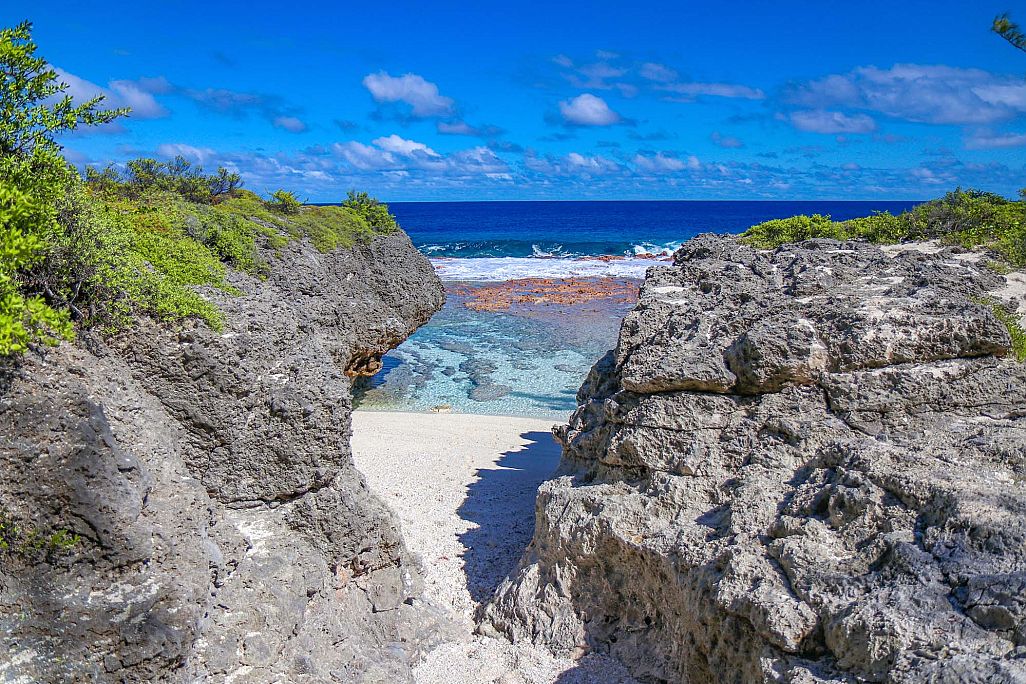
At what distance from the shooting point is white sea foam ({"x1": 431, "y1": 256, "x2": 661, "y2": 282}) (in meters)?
52.0

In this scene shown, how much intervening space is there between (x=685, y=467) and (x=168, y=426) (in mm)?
5517

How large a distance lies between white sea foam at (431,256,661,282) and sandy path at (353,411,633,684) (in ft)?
110

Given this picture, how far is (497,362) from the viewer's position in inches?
1050

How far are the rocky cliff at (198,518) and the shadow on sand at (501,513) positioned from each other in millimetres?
1502

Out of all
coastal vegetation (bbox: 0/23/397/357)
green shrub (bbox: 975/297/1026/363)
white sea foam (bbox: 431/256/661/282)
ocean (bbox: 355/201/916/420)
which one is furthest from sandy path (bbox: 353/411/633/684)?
white sea foam (bbox: 431/256/661/282)

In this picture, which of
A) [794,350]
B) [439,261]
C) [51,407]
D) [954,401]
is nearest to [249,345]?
[51,407]

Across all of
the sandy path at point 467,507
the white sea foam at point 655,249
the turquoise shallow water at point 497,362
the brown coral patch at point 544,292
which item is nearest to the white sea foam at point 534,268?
the brown coral patch at point 544,292

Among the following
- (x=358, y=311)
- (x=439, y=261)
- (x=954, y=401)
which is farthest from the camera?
(x=439, y=261)

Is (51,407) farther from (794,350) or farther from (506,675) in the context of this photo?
(794,350)

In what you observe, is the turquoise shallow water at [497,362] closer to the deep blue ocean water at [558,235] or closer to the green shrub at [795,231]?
the green shrub at [795,231]

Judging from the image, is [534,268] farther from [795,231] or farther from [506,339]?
[795,231]

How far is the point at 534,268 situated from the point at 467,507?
152ft

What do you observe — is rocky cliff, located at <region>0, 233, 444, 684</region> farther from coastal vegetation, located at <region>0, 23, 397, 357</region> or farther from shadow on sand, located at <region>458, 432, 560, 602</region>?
shadow on sand, located at <region>458, 432, 560, 602</region>

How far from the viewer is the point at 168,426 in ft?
21.9
